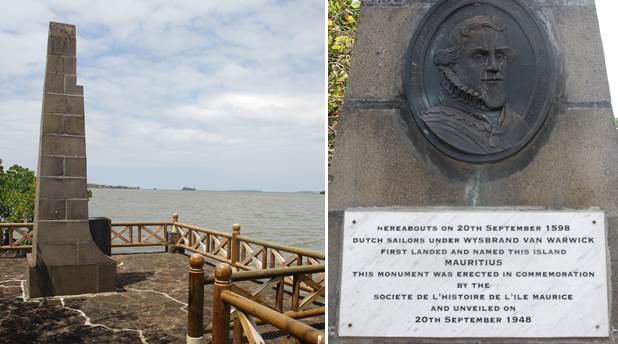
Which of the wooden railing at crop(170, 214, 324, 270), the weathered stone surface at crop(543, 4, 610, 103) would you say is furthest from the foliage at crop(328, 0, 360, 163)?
the wooden railing at crop(170, 214, 324, 270)

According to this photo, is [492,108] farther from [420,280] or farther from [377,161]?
[420,280]

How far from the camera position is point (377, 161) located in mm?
3088

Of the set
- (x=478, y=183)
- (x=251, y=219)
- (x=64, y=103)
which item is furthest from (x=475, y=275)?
(x=251, y=219)

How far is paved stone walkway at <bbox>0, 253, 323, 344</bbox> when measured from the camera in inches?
255

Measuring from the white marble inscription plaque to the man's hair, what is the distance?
3.14ft

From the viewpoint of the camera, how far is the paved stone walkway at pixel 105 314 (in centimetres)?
648

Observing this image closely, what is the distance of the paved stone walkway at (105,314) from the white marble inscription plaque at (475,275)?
13.9ft

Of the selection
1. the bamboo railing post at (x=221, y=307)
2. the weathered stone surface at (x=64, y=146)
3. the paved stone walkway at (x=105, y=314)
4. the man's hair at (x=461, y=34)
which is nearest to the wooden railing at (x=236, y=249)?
the paved stone walkway at (x=105, y=314)

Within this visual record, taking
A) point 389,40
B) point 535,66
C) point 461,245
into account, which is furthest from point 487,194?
point 389,40

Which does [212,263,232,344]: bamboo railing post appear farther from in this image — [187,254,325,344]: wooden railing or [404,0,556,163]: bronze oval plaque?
[404,0,556,163]: bronze oval plaque

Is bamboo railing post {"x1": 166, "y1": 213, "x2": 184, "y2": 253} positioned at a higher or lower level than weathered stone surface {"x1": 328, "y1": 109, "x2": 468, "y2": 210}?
lower

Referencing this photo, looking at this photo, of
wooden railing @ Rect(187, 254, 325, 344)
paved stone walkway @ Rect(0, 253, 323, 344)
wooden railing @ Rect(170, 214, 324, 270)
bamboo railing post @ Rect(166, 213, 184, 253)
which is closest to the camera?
wooden railing @ Rect(187, 254, 325, 344)

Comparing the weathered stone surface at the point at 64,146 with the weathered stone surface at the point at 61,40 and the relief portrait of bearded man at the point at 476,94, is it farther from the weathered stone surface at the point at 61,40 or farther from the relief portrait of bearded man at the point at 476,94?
the relief portrait of bearded man at the point at 476,94

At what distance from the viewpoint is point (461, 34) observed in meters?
3.04
